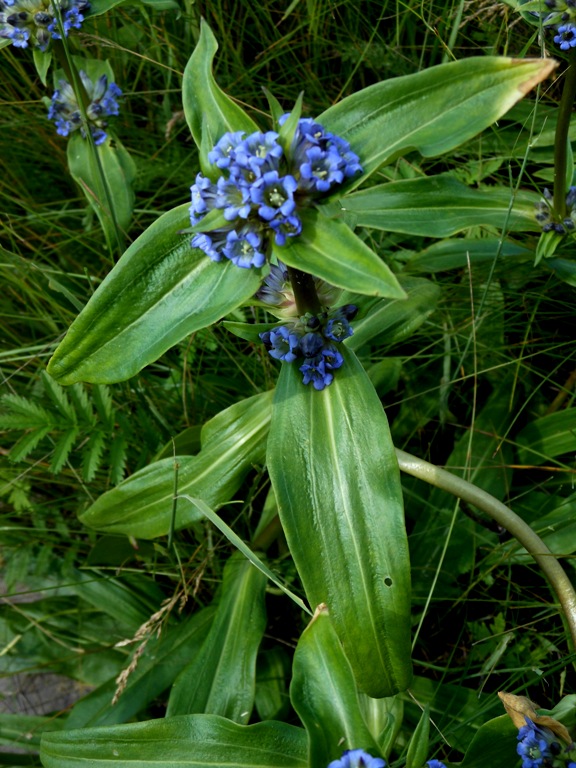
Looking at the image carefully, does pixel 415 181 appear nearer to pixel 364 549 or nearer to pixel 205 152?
pixel 205 152

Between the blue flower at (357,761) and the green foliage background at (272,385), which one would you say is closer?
the blue flower at (357,761)

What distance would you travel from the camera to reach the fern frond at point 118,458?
2582 mm

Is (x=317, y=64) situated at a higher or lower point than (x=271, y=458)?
higher

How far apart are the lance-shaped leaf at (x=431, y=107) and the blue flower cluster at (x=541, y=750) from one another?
1338 millimetres

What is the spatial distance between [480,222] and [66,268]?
1.87m

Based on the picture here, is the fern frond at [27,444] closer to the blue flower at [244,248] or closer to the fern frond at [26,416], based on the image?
the fern frond at [26,416]

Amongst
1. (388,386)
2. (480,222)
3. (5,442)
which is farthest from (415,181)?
(5,442)

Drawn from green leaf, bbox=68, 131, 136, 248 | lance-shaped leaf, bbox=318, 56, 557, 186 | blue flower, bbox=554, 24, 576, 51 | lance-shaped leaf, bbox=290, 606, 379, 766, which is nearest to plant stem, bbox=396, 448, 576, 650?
lance-shaped leaf, bbox=290, 606, 379, 766

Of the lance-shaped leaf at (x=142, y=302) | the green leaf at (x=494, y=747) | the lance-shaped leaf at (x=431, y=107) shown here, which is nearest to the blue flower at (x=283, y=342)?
the lance-shaped leaf at (x=142, y=302)

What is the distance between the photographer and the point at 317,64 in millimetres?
3492

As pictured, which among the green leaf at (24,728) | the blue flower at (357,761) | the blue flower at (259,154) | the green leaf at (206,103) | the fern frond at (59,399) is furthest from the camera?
the green leaf at (24,728)

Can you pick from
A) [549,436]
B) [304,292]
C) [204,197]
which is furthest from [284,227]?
[549,436]

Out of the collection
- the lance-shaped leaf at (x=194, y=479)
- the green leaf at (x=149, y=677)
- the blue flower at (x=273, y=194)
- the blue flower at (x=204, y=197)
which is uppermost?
the blue flower at (x=204, y=197)

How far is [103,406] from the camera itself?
267 centimetres
